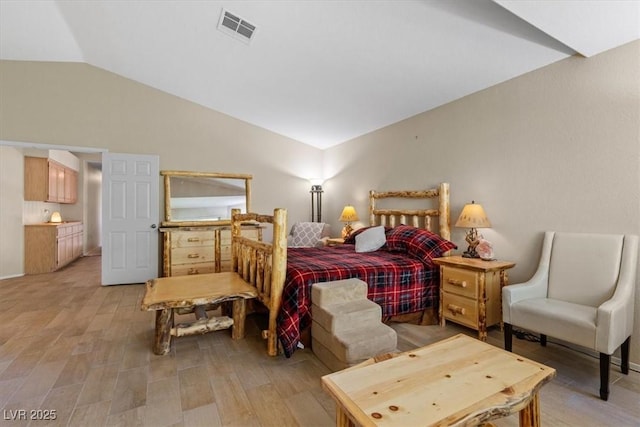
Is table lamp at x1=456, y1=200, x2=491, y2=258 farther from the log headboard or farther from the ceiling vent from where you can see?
the ceiling vent

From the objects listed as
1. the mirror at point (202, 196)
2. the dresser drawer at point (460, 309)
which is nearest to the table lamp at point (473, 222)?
the dresser drawer at point (460, 309)

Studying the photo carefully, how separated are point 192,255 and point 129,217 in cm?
109

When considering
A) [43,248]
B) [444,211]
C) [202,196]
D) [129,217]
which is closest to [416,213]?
[444,211]

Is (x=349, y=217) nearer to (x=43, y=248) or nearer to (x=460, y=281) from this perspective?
(x=460, y=281)

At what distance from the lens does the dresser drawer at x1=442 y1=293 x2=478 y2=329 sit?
101 inches

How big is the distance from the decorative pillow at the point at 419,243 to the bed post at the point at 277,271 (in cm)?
149

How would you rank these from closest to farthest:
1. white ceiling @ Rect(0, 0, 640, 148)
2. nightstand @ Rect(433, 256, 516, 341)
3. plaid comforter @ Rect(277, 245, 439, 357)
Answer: white ceiling @ Rect(0, 0, 640, 148), plaid comforter @ Rect(277, 245, 439, 357), nightstand @ Rect(433, 256, 516, 341)

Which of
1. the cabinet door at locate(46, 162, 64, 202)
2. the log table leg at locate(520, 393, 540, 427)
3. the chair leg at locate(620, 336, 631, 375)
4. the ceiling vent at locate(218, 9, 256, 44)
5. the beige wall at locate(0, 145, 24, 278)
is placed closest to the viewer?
the log table leg at locate(520, 393, 540, 427)

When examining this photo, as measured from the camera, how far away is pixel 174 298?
7.12 ft

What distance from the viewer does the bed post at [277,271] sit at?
7.39 feet

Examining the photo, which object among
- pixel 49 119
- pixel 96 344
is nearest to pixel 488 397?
pixel 96 344

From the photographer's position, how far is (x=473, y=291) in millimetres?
2557

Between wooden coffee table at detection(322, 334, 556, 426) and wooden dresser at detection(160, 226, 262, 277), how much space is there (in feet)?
12.2

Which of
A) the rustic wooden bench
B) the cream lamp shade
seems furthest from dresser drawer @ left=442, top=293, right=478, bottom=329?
the cream lamp shade
